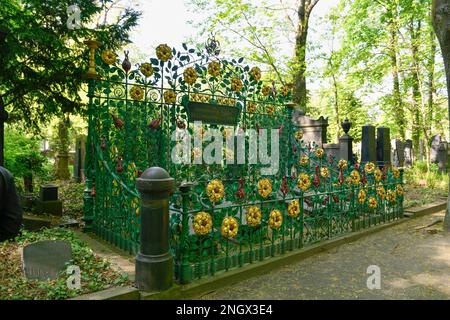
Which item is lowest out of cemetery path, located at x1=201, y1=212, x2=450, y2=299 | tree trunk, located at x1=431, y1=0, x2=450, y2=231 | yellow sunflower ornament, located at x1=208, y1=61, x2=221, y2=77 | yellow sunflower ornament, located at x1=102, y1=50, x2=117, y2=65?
cemetery path, located at x1=201, y1=212, x2=450, y2=299

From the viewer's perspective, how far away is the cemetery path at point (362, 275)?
12.0ft

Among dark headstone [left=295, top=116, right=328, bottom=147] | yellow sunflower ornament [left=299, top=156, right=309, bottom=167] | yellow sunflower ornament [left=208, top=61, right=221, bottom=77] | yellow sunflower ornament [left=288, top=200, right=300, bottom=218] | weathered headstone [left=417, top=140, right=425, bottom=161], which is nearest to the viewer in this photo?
yellow sunflower ornament [left=288, top=200, right=300, bottom=218]

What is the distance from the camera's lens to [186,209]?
11.9 feet

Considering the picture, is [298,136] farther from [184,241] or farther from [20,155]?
[20,155]

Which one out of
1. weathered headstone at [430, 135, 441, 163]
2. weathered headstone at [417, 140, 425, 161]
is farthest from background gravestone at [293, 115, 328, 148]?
weathered headstone at [417, 140, 425, 161]

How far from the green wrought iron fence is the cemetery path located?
1.26ft

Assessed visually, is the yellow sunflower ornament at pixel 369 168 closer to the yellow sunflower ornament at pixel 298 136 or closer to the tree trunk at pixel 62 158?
the yellow sunflower ornament at pixel 298 136

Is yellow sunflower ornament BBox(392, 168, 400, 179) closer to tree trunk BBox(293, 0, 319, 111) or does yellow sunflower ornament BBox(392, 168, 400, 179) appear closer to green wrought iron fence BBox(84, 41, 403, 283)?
green wrought iron fence BBox(84, 41, 403, 283)

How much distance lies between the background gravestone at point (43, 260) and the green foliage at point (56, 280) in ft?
0.33

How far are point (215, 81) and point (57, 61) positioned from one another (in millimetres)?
3364

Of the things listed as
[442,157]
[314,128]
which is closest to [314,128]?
[314,128]

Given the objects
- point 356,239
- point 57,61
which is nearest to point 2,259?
point 57,61

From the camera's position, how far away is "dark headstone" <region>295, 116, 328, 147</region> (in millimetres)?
11359

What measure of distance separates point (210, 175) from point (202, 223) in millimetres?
3231
